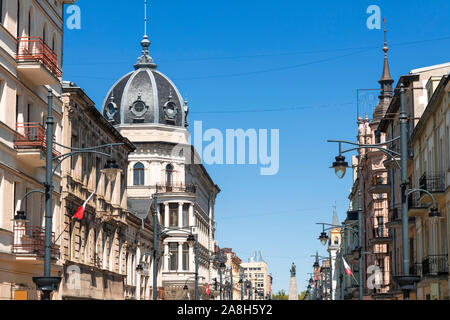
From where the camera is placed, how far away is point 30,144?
28797 millimetres

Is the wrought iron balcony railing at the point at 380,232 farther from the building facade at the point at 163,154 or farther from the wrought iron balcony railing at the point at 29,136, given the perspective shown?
the wrought iron balcony railing at the point at 29,136

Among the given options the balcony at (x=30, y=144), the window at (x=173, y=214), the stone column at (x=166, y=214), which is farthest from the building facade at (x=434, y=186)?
the window at (x=173, y=214)

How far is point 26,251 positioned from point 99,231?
65.7ft

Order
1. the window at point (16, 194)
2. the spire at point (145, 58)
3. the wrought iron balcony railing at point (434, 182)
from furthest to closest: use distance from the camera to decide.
Answer: 1. the spire at point (145, 58)
2. the wrought iron balcony railing at point (434, 182)
3. the window at point (16, 194)

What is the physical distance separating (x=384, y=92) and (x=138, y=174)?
97.0 feet

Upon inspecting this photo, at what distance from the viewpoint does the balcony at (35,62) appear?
29234 millimetres

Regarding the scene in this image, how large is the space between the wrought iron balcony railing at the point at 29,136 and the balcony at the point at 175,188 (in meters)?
60.3

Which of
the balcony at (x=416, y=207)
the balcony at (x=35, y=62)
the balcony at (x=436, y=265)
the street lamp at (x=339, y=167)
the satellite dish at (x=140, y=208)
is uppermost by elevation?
the balcony at (x=35, y=62)

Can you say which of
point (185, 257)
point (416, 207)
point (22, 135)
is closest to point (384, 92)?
point (185, 257)

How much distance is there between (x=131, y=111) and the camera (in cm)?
9338

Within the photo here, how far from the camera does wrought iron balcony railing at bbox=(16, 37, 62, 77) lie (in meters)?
29.3

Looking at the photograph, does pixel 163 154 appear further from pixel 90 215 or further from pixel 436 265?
pixel 436 265
